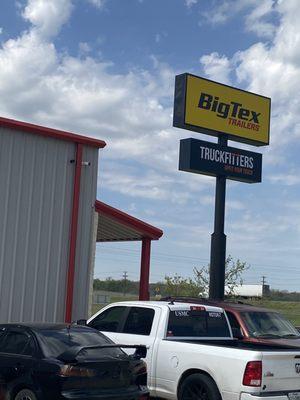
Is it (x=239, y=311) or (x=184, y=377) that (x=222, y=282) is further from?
(x=184, y=377)

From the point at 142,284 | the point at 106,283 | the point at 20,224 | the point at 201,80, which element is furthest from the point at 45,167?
the point at 106,283

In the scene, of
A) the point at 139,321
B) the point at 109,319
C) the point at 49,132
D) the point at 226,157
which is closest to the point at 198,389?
the point at 139,321

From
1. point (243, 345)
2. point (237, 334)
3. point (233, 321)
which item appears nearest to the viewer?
point (243, 345)

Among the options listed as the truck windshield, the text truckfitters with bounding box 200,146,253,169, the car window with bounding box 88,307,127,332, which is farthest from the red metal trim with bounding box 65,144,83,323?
the truck windshield

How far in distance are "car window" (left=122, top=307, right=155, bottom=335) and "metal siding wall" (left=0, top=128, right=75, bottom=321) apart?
202 inches

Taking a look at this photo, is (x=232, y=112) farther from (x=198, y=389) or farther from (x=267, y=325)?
(x=198, y=389)

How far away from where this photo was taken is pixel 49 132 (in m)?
15.4

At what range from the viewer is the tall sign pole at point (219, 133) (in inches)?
777

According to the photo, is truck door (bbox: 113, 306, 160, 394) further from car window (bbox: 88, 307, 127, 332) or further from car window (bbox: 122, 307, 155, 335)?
car window (bbox: 88, 307, 127, 332)

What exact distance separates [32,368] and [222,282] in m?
12.7

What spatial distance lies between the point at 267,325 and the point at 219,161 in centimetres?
865

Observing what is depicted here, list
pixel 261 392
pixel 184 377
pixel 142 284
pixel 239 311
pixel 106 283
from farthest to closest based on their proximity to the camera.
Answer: pixel 106 283 < pixel 142 284 < pixel 239 311 < pixel 184 377 < pixel 261 392

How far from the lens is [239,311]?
12.3 m

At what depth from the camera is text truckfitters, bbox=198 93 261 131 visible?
806 inches
